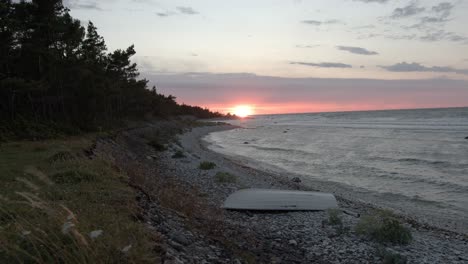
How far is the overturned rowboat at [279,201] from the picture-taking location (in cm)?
1291

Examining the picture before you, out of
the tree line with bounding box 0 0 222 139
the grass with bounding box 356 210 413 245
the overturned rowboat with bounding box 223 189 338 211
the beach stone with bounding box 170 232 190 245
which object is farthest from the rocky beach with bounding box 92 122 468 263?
the tree line with bounding box 0 0 222 139

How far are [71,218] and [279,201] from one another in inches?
373

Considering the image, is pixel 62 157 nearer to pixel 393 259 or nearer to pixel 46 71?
pixel 393 259

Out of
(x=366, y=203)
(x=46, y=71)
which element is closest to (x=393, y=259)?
(x=366, y=203)

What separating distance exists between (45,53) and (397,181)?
27581 millimetres

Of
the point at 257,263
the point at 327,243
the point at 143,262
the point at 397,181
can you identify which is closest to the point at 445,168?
the point at 397,181

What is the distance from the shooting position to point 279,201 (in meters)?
13.3

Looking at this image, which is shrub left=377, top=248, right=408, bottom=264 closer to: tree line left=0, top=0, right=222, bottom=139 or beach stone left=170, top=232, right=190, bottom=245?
beach stone left=170, top=232, right=190, bottom=245

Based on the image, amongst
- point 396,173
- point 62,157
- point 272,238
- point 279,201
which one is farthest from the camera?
point 396,173

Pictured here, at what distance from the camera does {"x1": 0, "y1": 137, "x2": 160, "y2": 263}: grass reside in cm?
441

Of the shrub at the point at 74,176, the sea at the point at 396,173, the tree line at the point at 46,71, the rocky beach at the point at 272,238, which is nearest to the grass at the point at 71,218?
the shrub at the point at 74,176

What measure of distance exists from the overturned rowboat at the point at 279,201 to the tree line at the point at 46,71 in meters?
19.1

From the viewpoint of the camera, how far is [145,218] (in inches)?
301

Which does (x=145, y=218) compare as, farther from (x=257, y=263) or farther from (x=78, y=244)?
(x=78, y=244)
